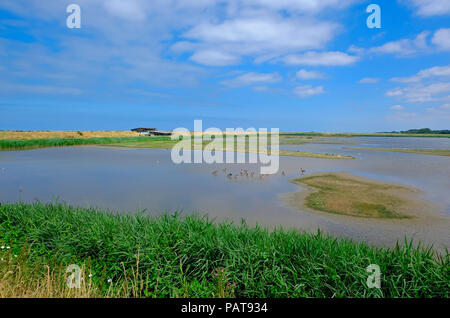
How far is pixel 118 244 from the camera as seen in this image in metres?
5.44

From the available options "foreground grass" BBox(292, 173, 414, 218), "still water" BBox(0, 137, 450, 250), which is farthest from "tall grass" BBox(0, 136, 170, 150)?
"foreground grass" BBox(292, 173, 414, 218)

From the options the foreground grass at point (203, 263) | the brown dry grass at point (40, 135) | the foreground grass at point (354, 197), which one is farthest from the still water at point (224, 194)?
the brown dry grass at point (40, 135)

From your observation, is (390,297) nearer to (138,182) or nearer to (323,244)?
(323,244)

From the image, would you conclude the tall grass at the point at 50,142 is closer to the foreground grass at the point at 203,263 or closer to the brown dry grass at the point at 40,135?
the brown dry grass at the point at 40,135

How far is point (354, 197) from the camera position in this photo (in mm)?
11945

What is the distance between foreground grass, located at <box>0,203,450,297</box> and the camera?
13.9ft

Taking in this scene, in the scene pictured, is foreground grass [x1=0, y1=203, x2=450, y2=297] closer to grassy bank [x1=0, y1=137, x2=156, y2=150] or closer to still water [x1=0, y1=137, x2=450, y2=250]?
still water [x1=0, y1=137, x2=450, y2=250]

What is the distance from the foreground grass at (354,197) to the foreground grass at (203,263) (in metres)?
5.15

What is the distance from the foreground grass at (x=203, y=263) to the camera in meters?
4.24

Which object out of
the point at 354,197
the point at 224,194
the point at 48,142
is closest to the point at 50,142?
the point at 48,142
